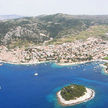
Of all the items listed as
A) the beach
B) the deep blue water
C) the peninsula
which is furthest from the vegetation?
the deep blue water

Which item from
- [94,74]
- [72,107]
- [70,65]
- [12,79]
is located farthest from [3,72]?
[72,107]

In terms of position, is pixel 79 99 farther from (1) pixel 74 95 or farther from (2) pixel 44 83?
(2) pixel 44 83

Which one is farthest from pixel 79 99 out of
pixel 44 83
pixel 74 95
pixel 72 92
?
pixel 44 83

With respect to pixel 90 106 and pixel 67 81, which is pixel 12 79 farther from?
pixel 90 106

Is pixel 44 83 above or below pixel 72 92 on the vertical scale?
below

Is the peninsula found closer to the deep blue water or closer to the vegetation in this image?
the vegetation
